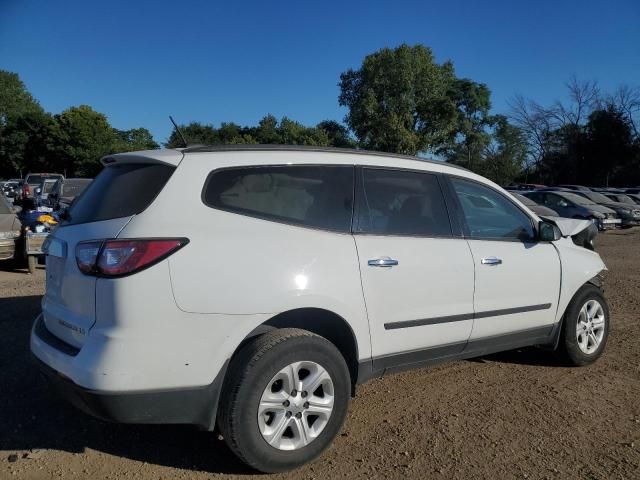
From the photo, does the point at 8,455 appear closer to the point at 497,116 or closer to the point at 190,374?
the point at 190,374

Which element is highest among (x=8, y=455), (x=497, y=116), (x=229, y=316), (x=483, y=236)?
(x=497, y=116)

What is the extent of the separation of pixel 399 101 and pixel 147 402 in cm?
4776

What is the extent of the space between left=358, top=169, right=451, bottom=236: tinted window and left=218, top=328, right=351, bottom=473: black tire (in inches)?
31.9

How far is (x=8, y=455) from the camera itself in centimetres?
313

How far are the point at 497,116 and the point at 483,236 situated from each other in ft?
202

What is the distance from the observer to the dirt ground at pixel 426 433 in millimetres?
3055

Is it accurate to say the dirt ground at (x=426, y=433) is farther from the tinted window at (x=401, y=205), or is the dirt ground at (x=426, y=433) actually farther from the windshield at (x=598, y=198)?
the windshield at (x=598, y=198)

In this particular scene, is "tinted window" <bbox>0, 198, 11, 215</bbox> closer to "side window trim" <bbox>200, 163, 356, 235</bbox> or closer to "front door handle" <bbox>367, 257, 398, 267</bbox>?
"side window trim" <bbox>200, 163, 356, 235</bbox>

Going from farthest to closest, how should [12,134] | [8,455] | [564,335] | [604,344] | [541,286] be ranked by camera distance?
[12,134], [604,344], [564,335], [541,286], [8,455]

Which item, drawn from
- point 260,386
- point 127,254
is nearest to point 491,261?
point 260,386

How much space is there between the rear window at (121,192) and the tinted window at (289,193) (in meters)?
0.29

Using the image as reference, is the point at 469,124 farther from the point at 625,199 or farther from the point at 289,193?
the point at 289,193

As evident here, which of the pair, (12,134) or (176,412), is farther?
(12,134)

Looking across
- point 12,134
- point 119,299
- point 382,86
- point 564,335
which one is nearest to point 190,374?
point 119,299
